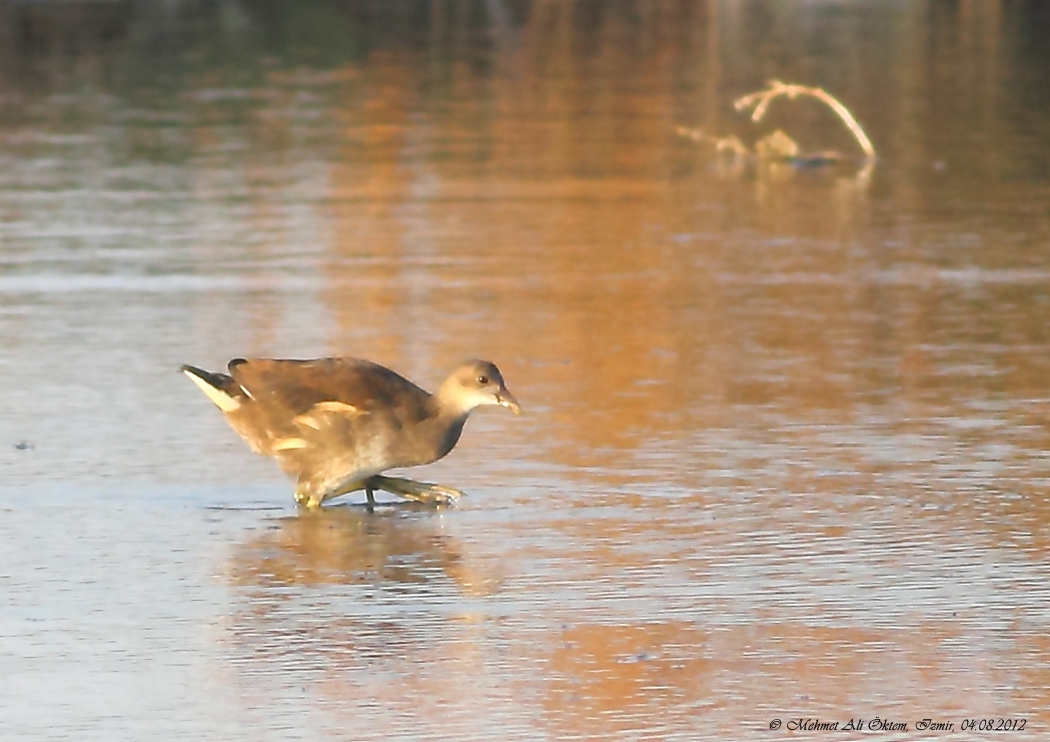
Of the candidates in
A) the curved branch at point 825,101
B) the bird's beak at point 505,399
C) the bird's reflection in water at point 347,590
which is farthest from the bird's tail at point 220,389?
the curved branch at point 825,101

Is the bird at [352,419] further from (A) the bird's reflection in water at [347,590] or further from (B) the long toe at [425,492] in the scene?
(A) the bird's reflection in water at [347,590]

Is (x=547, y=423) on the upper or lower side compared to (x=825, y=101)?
lower

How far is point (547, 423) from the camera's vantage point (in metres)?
9.98

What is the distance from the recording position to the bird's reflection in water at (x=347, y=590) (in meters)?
6.81

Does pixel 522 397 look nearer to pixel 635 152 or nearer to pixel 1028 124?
pixel 635 152

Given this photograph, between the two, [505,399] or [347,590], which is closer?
[347,590]

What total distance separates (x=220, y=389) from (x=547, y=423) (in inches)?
58.9

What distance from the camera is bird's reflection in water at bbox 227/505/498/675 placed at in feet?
22.3

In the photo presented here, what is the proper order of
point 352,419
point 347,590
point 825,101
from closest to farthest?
1. point 347,590
2. point 352,419
3. point 825,101

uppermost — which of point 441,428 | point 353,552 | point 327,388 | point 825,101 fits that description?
point 825,101

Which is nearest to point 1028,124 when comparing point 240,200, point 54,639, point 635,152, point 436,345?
point 635,152

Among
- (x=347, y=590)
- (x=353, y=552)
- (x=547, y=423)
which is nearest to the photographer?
(x=347, y=590)

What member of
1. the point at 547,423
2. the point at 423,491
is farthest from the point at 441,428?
the point at 547,423

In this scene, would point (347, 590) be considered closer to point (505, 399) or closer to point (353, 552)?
point (353, 552)
